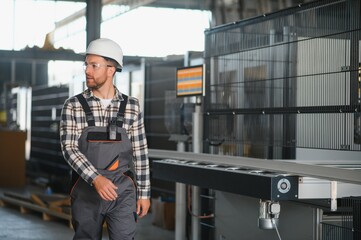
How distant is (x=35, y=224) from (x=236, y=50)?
4029 mm

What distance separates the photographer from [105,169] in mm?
3898

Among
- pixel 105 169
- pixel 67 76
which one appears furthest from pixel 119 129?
pixel 67 76

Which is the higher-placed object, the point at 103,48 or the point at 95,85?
the point at 103,48

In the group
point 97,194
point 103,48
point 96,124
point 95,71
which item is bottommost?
point 97,194

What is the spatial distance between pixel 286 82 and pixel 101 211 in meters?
1.85

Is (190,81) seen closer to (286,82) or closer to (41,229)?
(286,82)

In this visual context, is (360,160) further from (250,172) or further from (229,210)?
(229,210)

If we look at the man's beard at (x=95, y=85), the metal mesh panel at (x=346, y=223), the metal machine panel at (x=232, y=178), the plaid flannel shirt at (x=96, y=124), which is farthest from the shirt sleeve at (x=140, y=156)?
the metal mesh panel at (x=346, y=223)

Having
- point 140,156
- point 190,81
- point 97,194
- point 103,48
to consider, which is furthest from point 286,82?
point 97,194

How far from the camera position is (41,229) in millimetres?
8477

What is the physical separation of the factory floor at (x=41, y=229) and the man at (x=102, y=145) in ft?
12.4

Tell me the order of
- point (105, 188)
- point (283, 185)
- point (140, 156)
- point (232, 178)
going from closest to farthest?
1. point (105, 188)
2. point (140, 156)
3. point (283, 185)
4. point (232, 178)

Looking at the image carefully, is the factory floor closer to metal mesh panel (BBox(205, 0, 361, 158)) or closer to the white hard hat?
metal mesh panel (BBox(205, 0, 361, 158))

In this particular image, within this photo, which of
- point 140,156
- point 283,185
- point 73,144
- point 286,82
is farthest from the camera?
point 286,82
